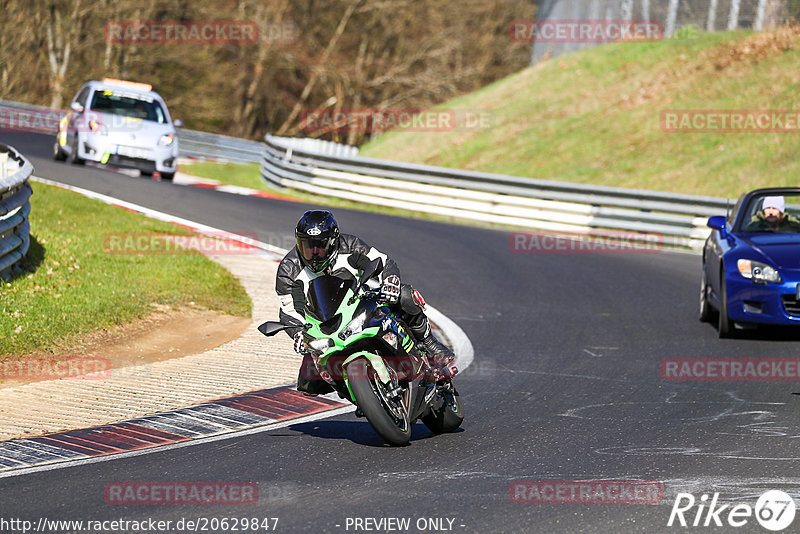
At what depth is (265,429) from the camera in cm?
782

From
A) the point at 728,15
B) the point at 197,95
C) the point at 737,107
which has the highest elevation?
the point at 728,15

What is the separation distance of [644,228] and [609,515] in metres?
15.9

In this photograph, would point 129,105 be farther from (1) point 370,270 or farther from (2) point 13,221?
(1) point 370,270

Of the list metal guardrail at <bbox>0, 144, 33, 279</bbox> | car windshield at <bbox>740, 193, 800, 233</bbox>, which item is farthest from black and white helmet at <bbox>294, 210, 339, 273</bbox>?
car windshield at <bbox>740, 193, 800, 233</bbox>

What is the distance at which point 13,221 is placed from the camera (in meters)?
12.0

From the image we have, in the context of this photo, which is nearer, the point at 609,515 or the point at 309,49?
the point at 609,515

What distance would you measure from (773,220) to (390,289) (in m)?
6.97

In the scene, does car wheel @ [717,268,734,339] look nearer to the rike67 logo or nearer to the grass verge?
the grass verge

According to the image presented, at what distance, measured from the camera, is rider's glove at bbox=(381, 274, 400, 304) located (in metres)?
7.04

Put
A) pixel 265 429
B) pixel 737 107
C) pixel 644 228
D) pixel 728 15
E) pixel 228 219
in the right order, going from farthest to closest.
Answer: pixel 728 15, pixel 737 107, pixel 644 228, pixel 228 219, pixel 265 429

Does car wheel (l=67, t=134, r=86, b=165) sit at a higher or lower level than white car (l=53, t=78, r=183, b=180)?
lower

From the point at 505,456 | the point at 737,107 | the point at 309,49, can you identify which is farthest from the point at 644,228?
the point at 309,49

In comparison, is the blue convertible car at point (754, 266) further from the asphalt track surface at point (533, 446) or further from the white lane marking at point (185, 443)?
the white lane marking at point (185, 443)

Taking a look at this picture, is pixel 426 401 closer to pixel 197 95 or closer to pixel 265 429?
pixel 265 429
